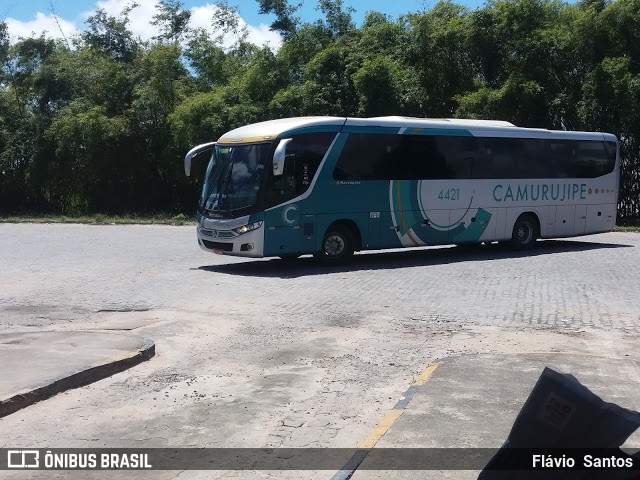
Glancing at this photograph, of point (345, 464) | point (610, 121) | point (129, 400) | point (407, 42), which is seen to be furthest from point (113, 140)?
point (345, 464)

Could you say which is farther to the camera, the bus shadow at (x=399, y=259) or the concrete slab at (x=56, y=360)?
the bus shadow at (x=399, y=259)

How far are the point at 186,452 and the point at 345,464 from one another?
1.16 metres

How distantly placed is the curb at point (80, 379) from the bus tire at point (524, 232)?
13842 mm

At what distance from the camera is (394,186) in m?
19.2

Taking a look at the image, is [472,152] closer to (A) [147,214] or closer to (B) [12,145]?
(A) [147,214]

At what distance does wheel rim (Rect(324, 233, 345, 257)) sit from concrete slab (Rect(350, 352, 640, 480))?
29.8 feet

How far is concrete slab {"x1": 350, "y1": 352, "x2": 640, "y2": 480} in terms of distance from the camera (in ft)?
20.4

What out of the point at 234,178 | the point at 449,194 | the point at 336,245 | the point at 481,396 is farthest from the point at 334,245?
the point at 481,396

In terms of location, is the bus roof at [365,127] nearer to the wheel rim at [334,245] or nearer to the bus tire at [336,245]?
the bus tire at [336,245]

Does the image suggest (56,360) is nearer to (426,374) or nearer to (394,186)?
(426,374)

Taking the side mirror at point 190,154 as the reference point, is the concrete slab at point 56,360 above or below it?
below

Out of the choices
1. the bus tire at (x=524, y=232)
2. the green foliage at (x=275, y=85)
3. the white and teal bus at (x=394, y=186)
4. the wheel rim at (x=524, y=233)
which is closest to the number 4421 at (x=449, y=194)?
the white and teal bus at (x=394, y=186)

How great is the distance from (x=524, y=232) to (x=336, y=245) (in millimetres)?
6161

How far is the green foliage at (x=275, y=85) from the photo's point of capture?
30.0 m
